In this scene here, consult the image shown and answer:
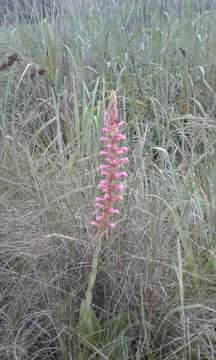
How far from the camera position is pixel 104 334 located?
1.96 meters

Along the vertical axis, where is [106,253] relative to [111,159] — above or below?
below

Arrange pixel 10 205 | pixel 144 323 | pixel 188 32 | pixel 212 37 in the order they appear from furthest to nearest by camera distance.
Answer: pixel 212 37, pixel 188 32, pixel 10 205, pixel 144 323

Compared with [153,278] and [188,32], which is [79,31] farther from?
[153,278]

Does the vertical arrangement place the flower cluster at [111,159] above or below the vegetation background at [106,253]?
above

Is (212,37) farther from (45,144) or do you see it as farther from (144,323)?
(144,323)

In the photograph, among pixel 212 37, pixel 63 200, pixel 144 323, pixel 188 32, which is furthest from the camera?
pixel 212 37

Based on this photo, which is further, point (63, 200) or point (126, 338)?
point (63, 200)

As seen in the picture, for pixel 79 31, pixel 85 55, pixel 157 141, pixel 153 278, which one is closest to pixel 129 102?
pixel 157 141

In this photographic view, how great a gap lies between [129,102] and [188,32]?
78 centimetres

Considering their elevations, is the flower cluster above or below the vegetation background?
above

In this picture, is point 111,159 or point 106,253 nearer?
point 111,159

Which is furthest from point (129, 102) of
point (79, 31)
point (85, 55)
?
point (79, 31)

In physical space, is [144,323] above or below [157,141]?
above

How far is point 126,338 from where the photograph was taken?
192cm
